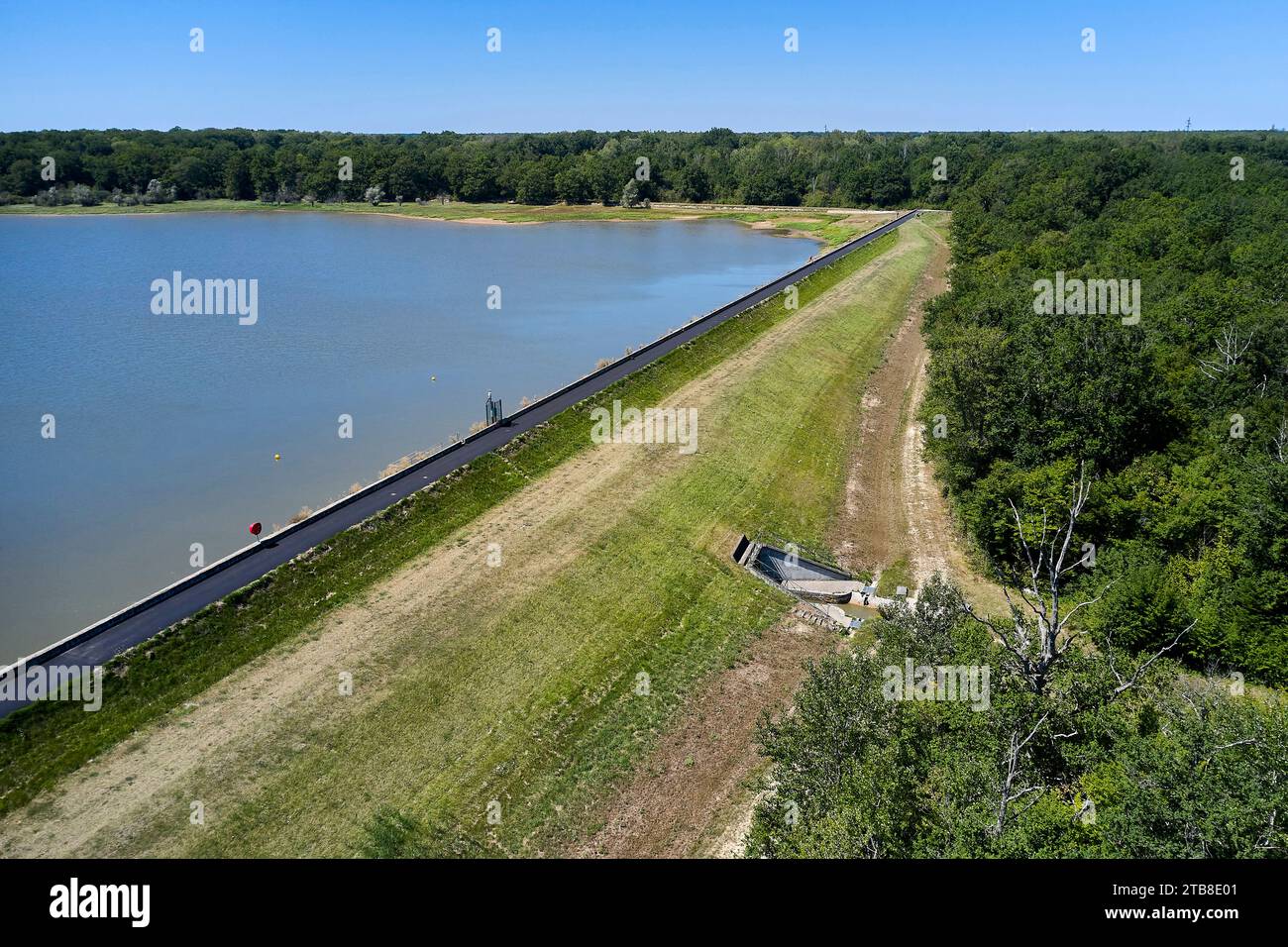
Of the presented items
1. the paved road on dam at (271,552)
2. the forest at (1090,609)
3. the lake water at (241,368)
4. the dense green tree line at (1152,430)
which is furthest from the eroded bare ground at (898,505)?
the lake water at (241,368)

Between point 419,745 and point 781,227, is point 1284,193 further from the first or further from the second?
point 419,745

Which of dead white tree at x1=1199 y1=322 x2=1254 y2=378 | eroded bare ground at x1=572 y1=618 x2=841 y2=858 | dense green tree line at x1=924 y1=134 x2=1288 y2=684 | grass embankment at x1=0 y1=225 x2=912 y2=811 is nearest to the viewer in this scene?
grass embankment at x1=0 y1=225 x2=912 y2=811

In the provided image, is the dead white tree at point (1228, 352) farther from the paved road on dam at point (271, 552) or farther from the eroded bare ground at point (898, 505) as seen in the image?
the paved road on dam at point (271, 552)

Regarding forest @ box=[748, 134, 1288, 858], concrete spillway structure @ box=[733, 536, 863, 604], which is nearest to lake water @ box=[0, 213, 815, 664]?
concrete spillway structure @ box=[733, 536, 863, 604]

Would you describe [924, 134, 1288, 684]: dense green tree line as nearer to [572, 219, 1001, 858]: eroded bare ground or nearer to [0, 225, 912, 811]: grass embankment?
[572, 219, 1001, 858]: eroded bare ground

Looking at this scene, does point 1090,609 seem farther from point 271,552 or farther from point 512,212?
point 512,212

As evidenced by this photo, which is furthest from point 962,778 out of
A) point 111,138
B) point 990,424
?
point 111,138

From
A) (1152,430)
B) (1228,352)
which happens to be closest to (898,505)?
(1152,430)
